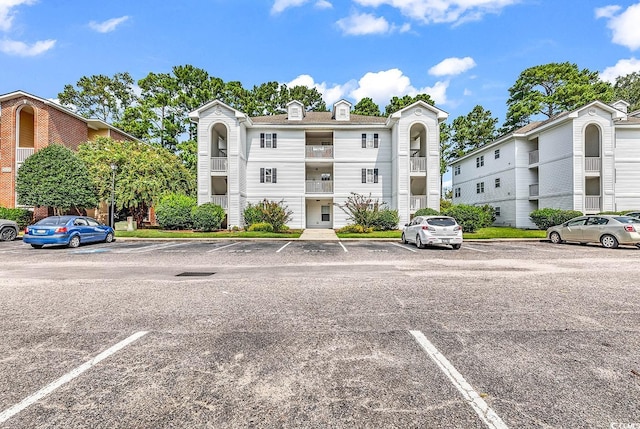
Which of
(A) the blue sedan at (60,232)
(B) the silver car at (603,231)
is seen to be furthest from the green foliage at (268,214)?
(B) the silver car at (603,231)

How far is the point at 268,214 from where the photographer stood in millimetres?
23453

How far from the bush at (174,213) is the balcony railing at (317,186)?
9537mm

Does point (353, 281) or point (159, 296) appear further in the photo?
point (353, 281)

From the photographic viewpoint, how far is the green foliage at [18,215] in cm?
2186

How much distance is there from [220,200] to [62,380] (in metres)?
22.9

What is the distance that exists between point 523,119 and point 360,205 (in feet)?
102

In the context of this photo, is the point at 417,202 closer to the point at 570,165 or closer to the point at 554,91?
the point at 570,165

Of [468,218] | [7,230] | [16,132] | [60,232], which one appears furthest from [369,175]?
[16,132]

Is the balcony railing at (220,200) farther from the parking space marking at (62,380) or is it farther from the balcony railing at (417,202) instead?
the parking space marking at (62,380)

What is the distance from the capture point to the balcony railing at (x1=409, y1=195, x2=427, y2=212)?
25297 mm

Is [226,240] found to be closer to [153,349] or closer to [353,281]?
[353,281]

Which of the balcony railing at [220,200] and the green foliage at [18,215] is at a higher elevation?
the balcony railing at [220,200]

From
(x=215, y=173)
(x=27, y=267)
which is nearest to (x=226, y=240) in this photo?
(x=215, y=173)

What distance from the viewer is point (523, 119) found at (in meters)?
40.9
